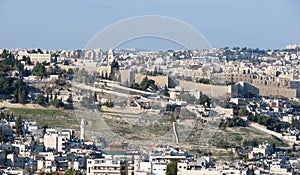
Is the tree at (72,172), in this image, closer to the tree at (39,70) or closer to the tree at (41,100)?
the tree at (41,100)

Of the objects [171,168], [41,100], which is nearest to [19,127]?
[41,100]

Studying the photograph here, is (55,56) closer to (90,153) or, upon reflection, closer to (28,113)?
(28,113)

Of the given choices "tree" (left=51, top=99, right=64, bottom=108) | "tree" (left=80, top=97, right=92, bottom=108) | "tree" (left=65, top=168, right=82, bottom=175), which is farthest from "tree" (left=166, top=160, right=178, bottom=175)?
"tree" (left=51, top=99, right=64, bottom=108)

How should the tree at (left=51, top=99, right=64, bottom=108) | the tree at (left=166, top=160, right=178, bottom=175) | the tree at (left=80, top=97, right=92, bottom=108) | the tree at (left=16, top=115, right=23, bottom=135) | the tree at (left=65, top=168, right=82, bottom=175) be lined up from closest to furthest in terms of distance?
the tree at (left=65, top=168, right=82, bottom=175) → the tree at (left=166, top=160, right=178, bottom=175) → the tree at (left=16, top=115, right=23, bottom=135) → the tree at (left=80, top=97, right=92, bottom=108) → the tree at (left=51, top=99, right=64, bottom=108)

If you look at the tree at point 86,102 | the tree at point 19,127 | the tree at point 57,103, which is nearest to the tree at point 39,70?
the tree at point 57,103

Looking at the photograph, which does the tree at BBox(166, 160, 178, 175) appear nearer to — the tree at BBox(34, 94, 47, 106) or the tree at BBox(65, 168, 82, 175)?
the tree at BBox(65, 168, 82, 175)

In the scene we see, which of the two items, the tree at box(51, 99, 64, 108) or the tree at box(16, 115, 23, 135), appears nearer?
the tree at box(16, 115, 23, 135)

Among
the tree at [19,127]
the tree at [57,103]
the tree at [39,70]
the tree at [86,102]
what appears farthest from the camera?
the tree at [39,70]

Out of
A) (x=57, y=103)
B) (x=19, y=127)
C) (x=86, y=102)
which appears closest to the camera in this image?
(x=19, y=127)

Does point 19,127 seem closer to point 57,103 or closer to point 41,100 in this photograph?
point 57,103

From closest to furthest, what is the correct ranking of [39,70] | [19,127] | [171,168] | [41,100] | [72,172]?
1. [72,172]
2. [171,168]
3. [19,127]
4. [41,100]
5. [39,70]

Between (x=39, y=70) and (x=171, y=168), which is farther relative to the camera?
(x=39, y=70)
